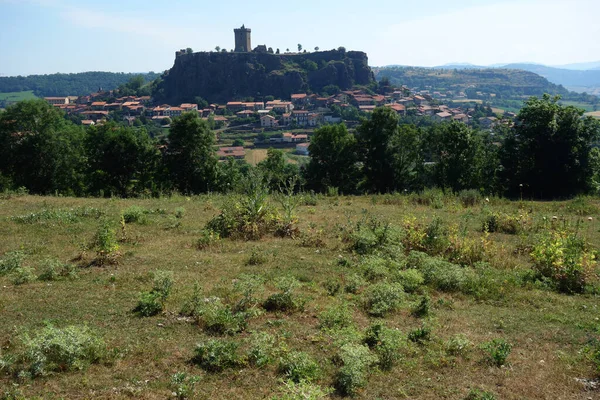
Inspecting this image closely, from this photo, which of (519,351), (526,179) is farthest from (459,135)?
(519,351)

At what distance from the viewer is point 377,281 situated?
8.47m

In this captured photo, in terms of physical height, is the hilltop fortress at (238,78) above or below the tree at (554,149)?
above

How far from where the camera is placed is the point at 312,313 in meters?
7.11

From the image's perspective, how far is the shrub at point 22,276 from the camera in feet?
26.2

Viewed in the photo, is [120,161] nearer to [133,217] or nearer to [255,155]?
[133,217]

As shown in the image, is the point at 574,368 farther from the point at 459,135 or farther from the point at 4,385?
the point at 459,135

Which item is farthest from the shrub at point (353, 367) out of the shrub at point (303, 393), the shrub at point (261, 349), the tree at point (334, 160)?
the tree at point (334, 160)

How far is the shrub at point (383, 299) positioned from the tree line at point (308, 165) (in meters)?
15.6

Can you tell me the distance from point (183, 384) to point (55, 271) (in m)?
4.80

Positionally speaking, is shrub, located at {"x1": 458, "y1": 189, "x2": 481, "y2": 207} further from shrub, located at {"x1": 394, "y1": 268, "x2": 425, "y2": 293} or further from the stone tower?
the stone tower

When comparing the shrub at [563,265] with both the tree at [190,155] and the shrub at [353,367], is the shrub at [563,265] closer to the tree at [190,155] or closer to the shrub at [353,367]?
the shrub at [353,367]

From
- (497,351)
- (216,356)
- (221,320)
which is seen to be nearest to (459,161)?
(497,351)

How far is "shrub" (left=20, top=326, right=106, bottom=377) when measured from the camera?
521 centimetres

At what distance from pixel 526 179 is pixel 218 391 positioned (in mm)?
20967
